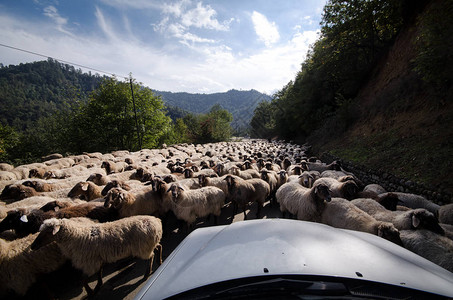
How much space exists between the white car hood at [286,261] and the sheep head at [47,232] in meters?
2.91

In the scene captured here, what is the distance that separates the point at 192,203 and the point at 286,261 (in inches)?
187

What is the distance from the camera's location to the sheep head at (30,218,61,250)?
327cm

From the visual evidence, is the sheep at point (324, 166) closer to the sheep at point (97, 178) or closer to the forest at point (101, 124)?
the sheep at point (97, 178)

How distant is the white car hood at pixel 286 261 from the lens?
4.98ft

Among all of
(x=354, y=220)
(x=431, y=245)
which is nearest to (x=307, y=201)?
(x=354, y=220)

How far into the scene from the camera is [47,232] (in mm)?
3369

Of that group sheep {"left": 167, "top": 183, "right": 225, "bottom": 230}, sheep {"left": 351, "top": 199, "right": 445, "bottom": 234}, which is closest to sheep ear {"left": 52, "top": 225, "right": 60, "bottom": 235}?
sheep {"left": 167, "top": 183, "right": 225, "bottom": 230}

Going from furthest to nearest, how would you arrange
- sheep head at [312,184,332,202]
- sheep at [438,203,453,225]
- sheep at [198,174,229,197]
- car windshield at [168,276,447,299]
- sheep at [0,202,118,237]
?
sheep at [198,174,229,197], sheep head at [312,184,332,202], sheep at [438,203,453,225], sheep at [0,202,118,237], car windshield at [168,276,447,299]

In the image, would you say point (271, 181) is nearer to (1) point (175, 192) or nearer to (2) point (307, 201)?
(2) point (307, 201)

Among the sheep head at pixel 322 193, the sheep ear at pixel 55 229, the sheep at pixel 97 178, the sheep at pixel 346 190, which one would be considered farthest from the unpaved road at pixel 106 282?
the sheep at pixel 346 190

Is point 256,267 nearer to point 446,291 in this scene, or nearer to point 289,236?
point 289,236

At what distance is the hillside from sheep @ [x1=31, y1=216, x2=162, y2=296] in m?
8.95

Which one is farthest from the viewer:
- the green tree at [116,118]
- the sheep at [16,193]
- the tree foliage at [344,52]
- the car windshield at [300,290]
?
the green tree at [116,118]

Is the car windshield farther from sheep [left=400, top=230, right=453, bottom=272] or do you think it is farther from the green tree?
the green tree
